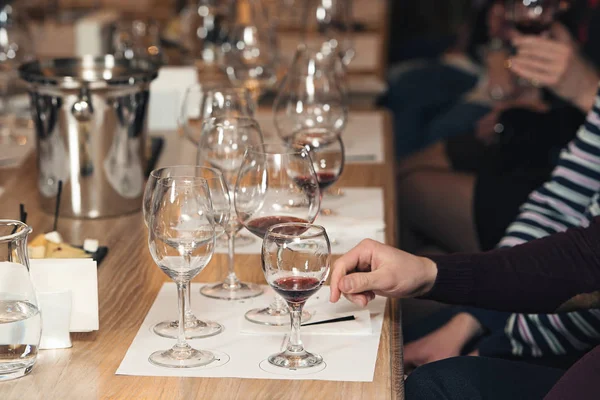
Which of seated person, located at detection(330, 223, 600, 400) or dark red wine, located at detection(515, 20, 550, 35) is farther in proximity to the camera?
dark red wine, located at detection(515, 20, 550, 35)

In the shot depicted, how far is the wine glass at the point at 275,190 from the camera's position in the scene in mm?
1343

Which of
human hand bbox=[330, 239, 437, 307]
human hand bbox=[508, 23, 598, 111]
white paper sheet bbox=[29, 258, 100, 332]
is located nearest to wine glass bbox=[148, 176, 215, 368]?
white paper sheet bbox=[29, 258, 100, 332]

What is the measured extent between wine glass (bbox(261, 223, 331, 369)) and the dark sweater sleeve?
0.29 metres

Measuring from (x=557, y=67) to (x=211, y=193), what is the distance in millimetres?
1465

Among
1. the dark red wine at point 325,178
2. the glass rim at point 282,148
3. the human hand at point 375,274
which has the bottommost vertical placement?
the human hand at point 375,274

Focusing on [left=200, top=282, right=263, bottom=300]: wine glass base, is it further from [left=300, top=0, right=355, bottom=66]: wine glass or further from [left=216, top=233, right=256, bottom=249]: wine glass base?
[left=300, top=0, right=355, bottom=66]: wine glass

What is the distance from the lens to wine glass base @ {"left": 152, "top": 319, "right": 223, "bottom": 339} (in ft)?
4.00

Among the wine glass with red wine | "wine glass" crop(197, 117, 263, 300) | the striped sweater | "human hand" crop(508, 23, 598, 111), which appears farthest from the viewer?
the wine glass with red wine

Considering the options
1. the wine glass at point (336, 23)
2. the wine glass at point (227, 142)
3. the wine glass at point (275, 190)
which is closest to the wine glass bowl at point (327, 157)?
the wine glass at point (227, 142)

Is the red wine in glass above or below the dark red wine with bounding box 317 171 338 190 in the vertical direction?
above

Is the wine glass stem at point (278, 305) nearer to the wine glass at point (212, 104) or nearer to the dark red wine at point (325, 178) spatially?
the dark red wine at point (325, 178)

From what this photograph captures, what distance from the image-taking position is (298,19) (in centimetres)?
407

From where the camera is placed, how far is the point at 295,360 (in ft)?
Answer: 3.70

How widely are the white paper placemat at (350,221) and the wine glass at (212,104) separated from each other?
0.79 feet
